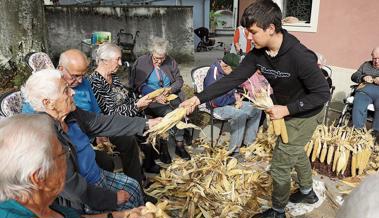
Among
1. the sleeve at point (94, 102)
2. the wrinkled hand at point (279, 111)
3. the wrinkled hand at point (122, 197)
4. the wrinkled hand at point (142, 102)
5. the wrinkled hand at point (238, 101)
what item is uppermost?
the wrinkled hand at point (279, 111)

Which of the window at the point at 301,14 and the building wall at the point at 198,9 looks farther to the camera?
the building wall at the point at 198,9

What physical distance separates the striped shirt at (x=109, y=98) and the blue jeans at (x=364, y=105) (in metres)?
3.09

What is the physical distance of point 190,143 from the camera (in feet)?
16.5

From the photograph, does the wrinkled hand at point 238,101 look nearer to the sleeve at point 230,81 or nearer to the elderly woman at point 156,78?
the elderly woman at point 156,78

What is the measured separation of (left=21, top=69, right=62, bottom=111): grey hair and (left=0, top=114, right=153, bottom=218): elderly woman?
0.72 metres

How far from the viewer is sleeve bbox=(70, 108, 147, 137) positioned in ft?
8.89

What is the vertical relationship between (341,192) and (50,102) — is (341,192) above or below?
below

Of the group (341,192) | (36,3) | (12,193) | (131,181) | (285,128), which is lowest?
(341,192)

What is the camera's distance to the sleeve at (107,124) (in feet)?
8.89

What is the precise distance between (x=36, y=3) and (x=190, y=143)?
4200 mm

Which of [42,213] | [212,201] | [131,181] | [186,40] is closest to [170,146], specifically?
[212,201]

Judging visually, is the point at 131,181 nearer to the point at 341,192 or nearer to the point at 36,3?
the point at 341,192

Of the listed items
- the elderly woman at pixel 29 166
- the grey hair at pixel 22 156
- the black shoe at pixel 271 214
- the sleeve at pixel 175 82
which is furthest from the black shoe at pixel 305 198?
the grey hair at pixel 22 156

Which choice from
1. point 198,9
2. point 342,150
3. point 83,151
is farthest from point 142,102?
point 198,9
